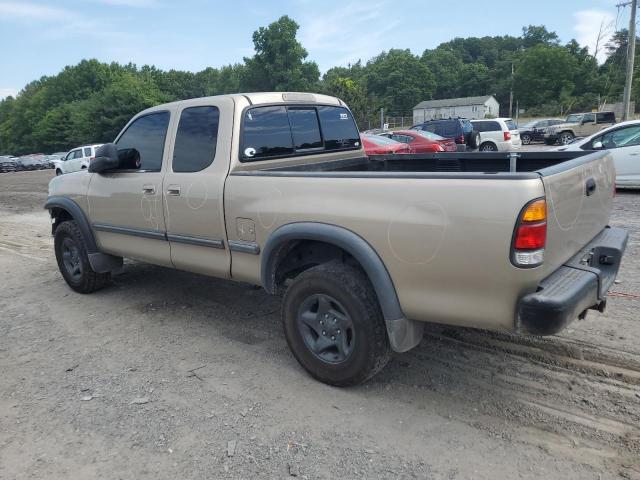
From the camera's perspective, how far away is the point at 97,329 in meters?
4.61

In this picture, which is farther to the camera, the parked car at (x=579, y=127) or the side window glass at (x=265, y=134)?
the parked car at (x=579, y=127)

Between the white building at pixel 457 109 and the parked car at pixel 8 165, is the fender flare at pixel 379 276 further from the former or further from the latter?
the white building at pixel 457 109

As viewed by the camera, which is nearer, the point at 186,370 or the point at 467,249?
the point at 467,249

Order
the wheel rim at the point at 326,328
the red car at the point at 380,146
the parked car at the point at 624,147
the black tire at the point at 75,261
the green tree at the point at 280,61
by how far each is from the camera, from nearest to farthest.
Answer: the wheel rim at the point at 326,328, the black tire at the point at 75,261, the parked car at the point at 624,147, the red car at the point at 380,146, the green tree at the point at 280,61

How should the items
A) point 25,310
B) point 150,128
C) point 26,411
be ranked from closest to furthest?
point 26,411 → point 150,128 → point 25,310

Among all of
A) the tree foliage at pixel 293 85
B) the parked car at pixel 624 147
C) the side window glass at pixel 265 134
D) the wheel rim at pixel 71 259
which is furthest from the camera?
the tree foliage at pixel 293 85

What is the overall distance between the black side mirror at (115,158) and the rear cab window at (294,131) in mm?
1298

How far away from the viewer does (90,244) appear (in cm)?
520

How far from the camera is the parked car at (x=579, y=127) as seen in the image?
93.0 feet

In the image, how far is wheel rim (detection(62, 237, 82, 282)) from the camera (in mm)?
5477

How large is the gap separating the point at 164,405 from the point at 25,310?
2889mm

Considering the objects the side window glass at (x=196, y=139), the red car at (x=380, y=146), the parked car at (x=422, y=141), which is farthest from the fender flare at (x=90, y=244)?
the parked car at (x=422, y=141)

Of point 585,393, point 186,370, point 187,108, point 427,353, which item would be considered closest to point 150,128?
point 187,108

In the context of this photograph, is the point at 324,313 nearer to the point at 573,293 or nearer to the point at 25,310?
the point at 573,293
